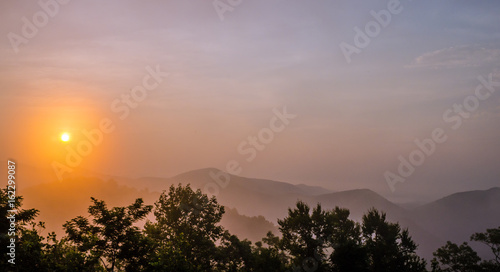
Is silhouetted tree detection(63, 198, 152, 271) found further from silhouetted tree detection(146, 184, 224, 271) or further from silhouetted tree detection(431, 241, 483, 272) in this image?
silhouetted tree detection(431, 241, 483, 272)

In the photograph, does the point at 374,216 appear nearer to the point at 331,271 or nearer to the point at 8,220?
the point at 331,271

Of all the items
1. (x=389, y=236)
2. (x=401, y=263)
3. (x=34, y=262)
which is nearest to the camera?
(x=34, y=262)

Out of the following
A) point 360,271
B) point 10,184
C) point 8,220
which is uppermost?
point 10,184

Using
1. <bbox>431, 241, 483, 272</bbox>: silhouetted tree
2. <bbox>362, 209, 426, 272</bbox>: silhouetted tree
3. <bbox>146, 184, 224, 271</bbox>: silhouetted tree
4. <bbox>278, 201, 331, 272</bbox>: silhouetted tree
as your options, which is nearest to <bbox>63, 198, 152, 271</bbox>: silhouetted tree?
<bbox>146, 184, 224, 271</bbox>: silhouetted tree

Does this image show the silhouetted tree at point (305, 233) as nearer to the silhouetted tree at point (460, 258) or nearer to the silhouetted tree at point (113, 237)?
the silhouetted tree at point (460, 258)

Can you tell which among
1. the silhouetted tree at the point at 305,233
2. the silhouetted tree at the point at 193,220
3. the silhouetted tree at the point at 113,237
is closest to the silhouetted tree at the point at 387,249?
the silhouetted tree at the point at 305,233

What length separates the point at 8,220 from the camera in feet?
83.6

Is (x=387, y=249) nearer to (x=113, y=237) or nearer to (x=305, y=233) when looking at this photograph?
(x=305, y=233)

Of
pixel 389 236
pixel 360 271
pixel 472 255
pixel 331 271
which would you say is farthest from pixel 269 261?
pixel 472 255

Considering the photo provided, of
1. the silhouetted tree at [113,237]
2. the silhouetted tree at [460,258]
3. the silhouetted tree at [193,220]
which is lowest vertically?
the silhouetted tree at [460,258]

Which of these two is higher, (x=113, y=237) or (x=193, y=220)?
(x=193, y=220)

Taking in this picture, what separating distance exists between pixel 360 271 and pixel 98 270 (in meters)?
25.7

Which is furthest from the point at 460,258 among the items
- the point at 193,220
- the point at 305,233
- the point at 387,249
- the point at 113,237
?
the point at 113,237

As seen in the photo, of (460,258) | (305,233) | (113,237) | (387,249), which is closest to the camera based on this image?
(113,237)
